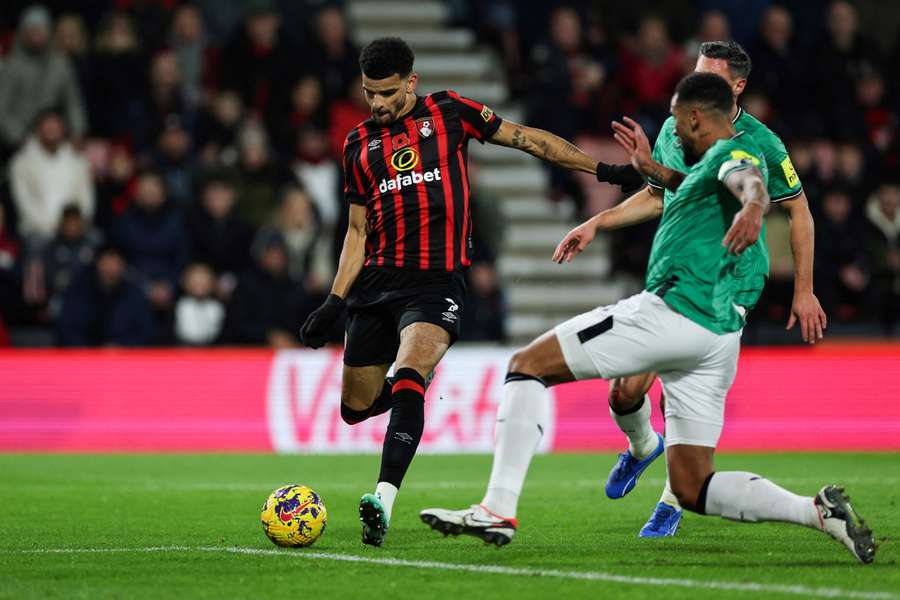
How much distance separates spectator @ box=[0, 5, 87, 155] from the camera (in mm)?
16516

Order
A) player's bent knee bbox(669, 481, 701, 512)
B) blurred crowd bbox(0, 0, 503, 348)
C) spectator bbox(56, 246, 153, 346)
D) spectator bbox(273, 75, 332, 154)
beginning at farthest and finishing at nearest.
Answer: spectator bbox(273, 75, 332, 154), blurred crowd bbox(0, 0, 503, 348), spectator bbox(56, 246, 153, 346), player's bent knee bbox(669, 481, 701, 512)

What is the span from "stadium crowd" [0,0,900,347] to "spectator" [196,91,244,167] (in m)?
0.02

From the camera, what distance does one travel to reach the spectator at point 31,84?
16516 mm

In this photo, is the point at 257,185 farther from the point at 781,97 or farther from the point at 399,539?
the point at 399,539

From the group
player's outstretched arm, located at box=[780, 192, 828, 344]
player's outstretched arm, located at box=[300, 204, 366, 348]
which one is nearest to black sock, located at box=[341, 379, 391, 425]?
player's outstretched arm, located at box=[300, 204, 366, 348]

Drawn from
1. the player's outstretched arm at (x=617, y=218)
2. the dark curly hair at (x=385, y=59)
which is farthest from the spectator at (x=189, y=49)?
the player's outstretched arm at (x=617, y=218)

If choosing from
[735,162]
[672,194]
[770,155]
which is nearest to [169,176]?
[770,155]

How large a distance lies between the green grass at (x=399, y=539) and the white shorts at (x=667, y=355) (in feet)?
2.05

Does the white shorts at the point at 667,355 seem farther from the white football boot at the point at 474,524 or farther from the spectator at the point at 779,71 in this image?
the spectator at the point at 779,71

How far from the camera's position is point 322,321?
815 cm

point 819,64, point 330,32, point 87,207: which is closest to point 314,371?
point 87,207

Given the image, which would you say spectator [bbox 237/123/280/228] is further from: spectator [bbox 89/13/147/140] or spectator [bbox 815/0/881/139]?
spectator [bbox 815/0/881/139]

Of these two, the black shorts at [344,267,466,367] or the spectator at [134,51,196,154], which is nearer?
the black shorts at [344,267,466,367]

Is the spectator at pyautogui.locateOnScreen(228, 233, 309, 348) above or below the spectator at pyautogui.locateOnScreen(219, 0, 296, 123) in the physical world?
below
